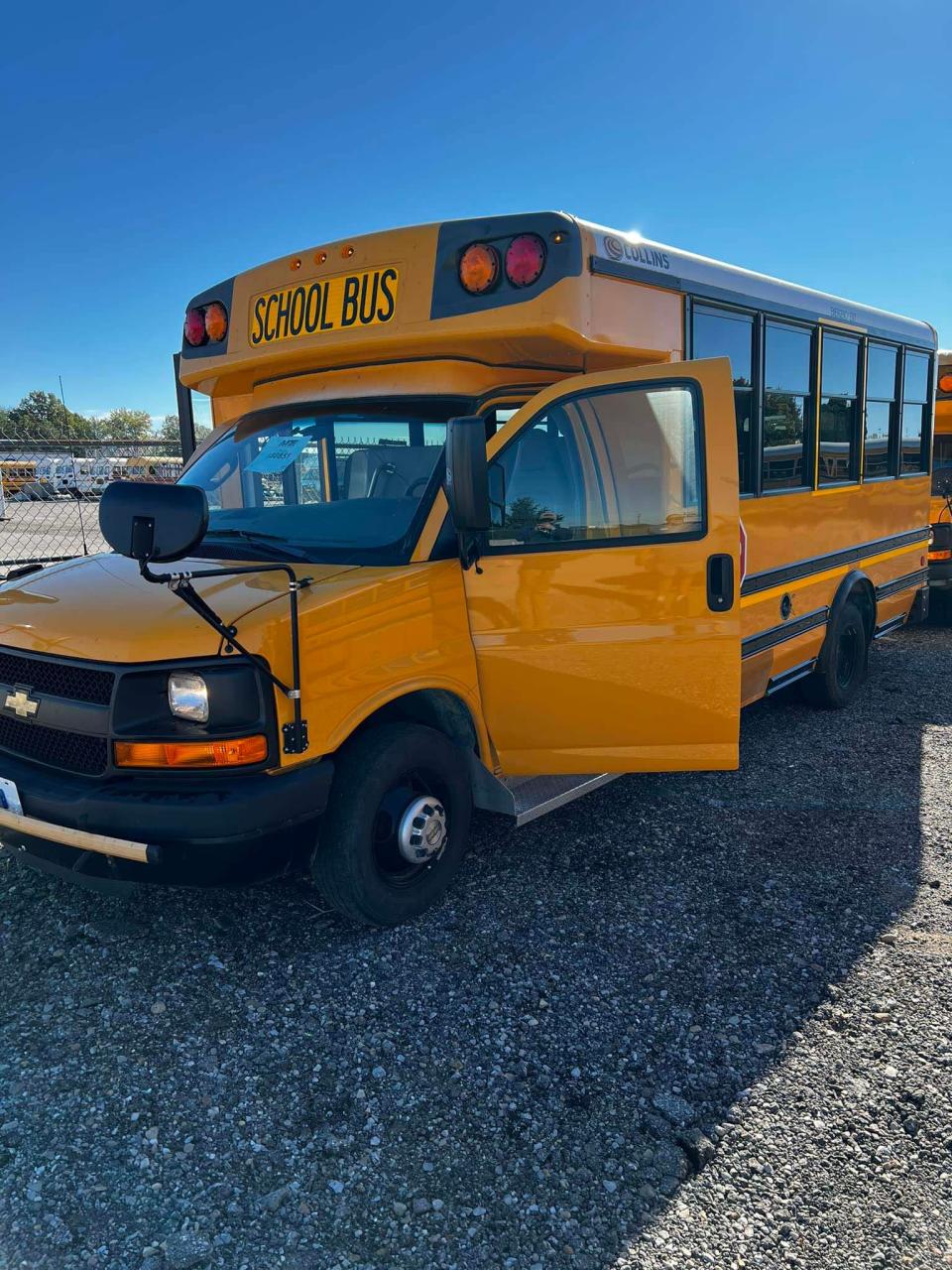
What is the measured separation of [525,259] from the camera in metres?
3.58

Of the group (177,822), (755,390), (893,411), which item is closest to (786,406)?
(755,390)

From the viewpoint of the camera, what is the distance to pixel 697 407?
361cm

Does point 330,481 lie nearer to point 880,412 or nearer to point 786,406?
point 786,406

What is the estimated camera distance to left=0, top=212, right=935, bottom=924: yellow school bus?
2.95 meters

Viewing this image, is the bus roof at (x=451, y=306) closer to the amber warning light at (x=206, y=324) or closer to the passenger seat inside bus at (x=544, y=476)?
the amber warning light at (x=206, y=324)

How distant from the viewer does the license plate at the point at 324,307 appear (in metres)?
3.85

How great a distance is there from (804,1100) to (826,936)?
0.97 m

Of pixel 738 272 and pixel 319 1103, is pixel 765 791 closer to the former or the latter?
pixel 738 272

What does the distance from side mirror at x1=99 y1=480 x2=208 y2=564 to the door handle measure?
6.53ft

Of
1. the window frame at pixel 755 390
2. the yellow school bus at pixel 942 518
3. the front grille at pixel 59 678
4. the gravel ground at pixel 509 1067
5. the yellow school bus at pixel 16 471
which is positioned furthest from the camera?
the yellow school bus at pixel 16 471

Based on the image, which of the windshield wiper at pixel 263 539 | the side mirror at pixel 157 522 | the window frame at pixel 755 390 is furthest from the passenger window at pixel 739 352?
the side mirror at pixel 157 522

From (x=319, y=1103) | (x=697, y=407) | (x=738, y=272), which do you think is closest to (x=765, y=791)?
(x=697, y=407)

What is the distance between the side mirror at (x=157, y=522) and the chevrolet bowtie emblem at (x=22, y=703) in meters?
0.79

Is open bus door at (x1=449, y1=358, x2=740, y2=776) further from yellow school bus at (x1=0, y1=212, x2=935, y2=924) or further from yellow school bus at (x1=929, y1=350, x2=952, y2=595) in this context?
yellow school bus at (x1=929, y1=350, x2=952, y2=595)
